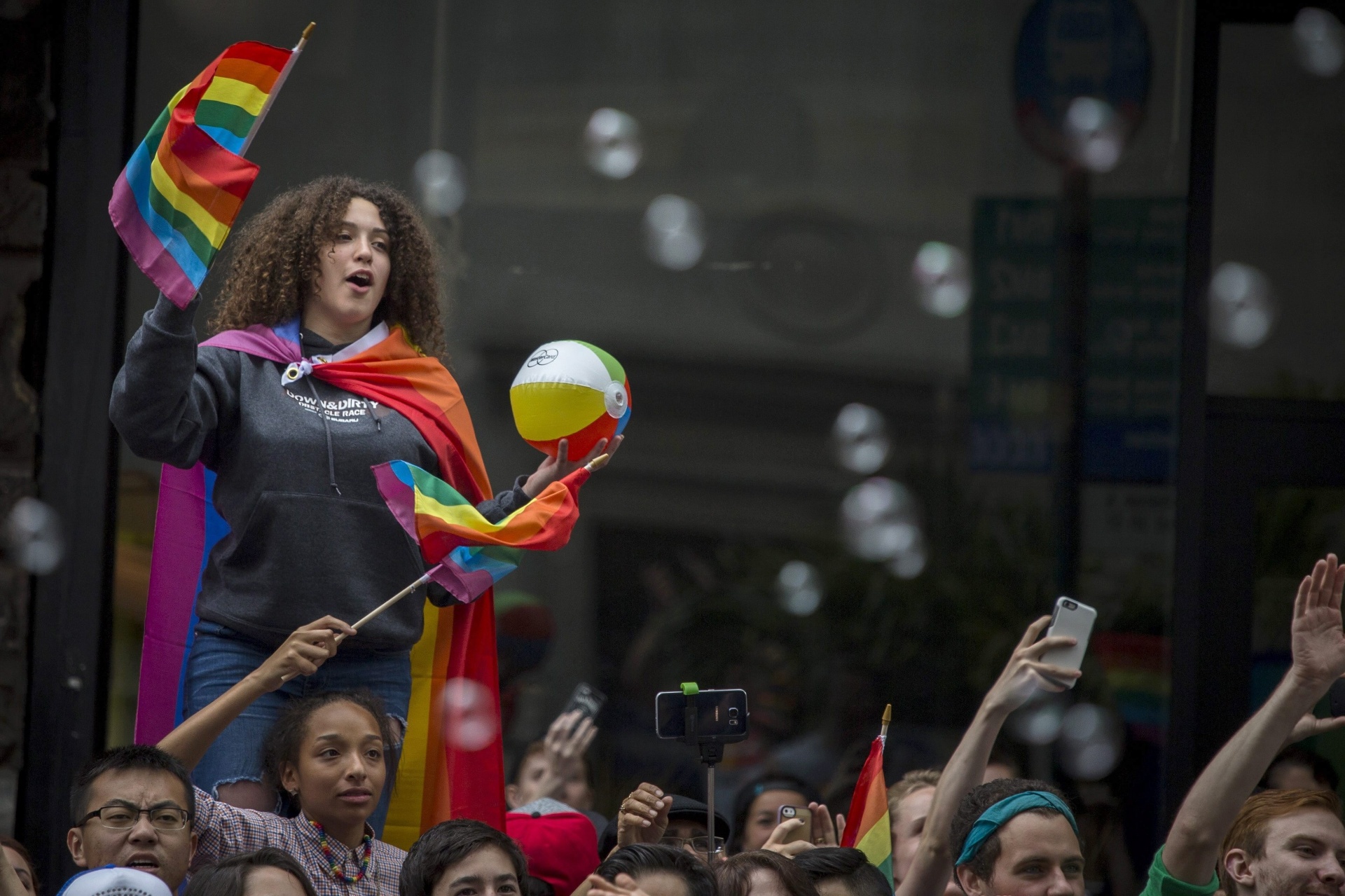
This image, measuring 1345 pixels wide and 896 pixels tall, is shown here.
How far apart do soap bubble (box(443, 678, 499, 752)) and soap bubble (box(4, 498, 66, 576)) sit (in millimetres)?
1816

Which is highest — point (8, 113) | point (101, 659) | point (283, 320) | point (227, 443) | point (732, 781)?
point (8, 113)

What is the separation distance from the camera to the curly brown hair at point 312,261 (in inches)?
159

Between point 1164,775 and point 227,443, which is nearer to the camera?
point 227,443

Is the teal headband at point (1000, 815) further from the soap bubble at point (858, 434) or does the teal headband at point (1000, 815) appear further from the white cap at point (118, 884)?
the soap bubble at point (858, 434)

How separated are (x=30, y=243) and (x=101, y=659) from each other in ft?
4.25

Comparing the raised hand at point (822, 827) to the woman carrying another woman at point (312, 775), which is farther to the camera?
the raised hand at point (822, 827)

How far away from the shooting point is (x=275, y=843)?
11.5 ft

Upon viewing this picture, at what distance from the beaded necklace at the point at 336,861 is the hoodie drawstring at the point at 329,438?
2.38 ft

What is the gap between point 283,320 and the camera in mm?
4062

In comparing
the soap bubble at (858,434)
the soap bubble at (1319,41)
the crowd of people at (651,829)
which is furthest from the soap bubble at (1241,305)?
the crowd of people at (651,829)

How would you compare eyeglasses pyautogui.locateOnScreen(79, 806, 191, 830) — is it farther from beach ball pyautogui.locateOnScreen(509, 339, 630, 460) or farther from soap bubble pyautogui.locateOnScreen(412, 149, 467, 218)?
soap bubble pyautogui.locateOnScreen(412, 149, 467, 218)

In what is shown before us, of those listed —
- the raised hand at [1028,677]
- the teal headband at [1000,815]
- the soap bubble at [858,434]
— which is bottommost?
the teal headband at [1000,815]

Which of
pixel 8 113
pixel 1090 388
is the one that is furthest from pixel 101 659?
pixel 1090 388

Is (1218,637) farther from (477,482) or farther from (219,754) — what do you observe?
(219,754)
